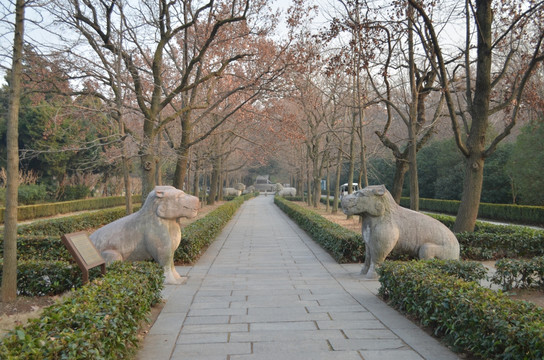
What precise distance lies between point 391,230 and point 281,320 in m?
3.18

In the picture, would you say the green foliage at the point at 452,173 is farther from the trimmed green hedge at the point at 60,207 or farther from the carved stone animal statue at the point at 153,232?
the trimmed green hedge at the point at 60,207

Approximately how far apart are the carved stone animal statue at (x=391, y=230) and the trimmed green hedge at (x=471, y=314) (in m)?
1.75

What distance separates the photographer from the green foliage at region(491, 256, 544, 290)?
602cm

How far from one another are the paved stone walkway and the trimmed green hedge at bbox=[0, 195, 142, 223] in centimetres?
1689

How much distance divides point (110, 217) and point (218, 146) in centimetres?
1081

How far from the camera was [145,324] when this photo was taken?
486 cm

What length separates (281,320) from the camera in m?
4.88

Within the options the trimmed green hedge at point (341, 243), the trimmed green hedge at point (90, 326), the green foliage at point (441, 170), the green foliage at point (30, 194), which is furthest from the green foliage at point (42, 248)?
the green foliage at point (441, 170)

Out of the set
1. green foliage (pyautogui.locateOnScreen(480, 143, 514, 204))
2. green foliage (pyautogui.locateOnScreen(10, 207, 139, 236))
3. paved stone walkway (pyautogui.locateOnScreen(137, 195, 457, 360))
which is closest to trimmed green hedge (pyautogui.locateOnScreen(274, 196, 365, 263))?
paved stone walkway (pyautogui.locateOnScreen(137, 195, 457, 360))

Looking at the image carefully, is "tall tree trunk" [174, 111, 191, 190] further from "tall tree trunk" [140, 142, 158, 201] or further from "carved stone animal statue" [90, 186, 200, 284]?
"carved stone animal statue" [90, 186, 200, 284]

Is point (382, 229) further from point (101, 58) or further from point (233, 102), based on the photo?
point (233, 102)

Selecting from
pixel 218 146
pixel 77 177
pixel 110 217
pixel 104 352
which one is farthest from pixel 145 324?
pixel 77 177

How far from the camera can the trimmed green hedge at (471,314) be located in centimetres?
313

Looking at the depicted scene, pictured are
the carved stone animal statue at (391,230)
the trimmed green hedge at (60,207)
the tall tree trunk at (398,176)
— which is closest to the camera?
the carved stone animal statue at (391,230)
